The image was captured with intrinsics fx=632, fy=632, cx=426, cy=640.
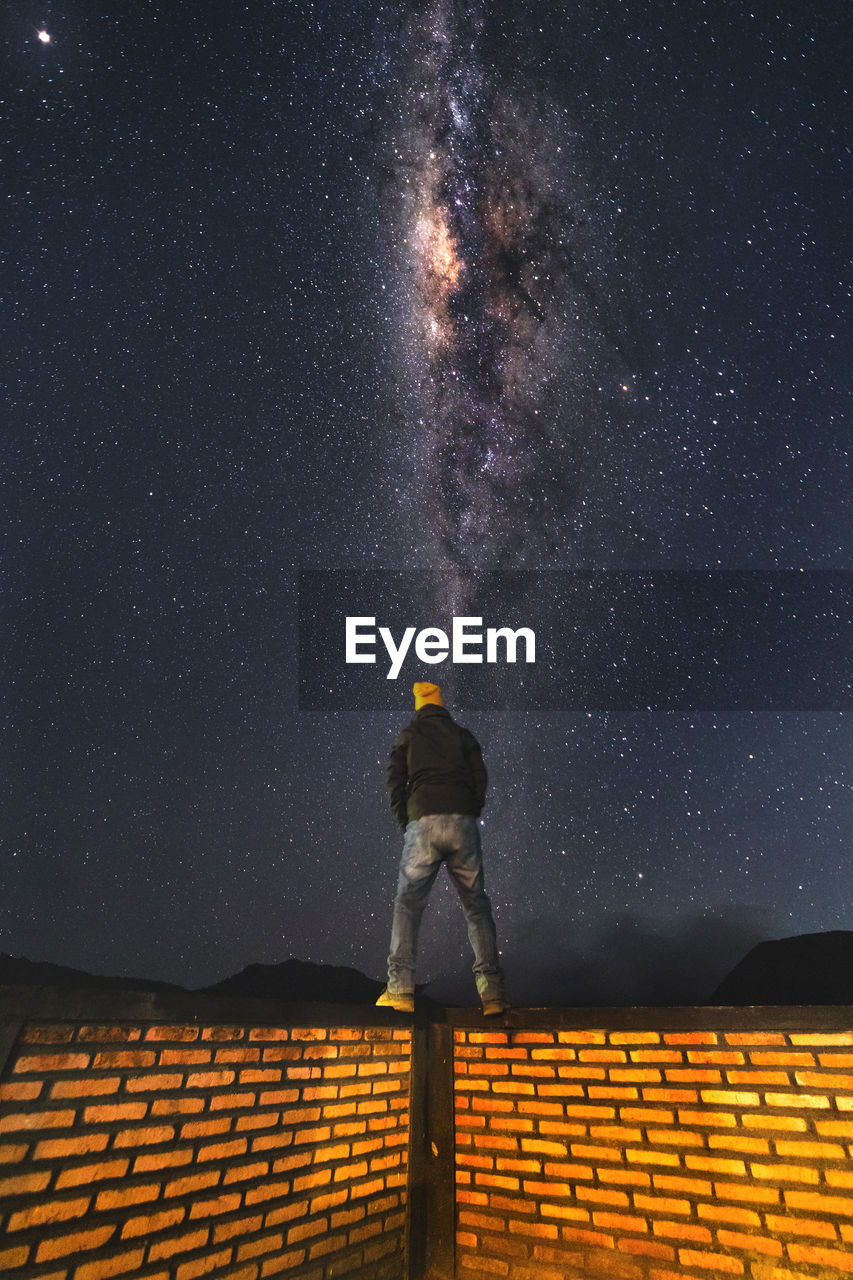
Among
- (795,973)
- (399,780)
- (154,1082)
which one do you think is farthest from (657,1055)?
(795,973)

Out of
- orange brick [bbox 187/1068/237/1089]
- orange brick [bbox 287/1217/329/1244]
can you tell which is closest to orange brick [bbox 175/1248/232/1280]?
orange brick [bbox 287/1217/329/1244]

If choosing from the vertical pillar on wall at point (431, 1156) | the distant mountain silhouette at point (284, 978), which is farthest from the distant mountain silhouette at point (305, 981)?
the vertical pillar on wall at point (431, 1156)

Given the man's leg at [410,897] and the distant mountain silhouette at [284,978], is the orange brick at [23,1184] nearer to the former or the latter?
the man's leg at [410,897]

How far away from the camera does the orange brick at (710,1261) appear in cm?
286

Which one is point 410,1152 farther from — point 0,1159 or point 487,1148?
point 0,1159

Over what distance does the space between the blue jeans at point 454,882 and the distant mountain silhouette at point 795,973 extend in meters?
39.2

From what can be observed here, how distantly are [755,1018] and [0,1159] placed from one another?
321 cm

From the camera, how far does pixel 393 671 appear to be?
8828 millimetres

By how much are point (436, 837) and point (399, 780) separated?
19.6 inches

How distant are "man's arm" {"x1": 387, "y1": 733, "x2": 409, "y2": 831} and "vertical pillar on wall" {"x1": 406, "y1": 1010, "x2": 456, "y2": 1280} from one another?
1.27 meters

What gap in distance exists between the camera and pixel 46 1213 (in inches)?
82.0

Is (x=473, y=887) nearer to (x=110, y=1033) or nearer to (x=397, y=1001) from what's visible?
(x=397, y=1001)

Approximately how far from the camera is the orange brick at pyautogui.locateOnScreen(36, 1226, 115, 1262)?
2053mm

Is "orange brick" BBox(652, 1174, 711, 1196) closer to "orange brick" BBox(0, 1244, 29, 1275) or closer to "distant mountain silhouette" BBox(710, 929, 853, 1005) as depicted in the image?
"orange brick" BBox(0, 1244, 29, 1275)
